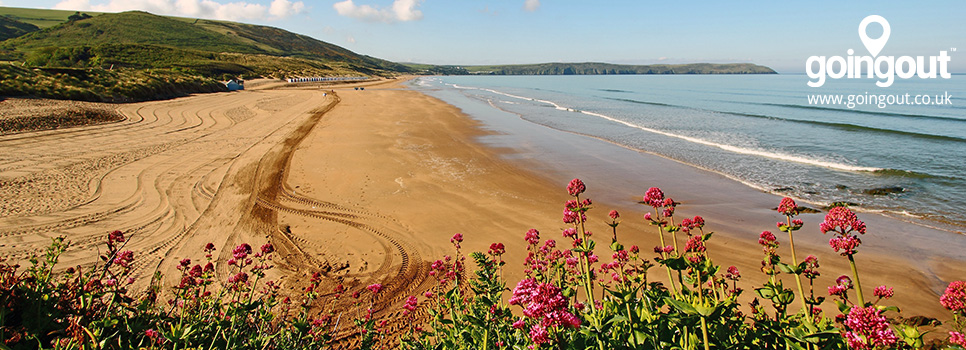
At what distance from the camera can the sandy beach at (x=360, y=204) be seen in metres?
→ 6.58

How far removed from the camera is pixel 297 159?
13477mm

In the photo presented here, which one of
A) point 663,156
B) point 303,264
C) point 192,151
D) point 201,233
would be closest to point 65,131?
point 192,151

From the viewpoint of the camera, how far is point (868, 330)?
5.78 feet

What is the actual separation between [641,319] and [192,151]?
15.3m

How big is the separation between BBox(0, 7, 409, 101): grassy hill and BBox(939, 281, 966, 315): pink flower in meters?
29.8

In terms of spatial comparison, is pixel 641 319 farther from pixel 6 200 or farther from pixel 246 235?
pixel 6 200

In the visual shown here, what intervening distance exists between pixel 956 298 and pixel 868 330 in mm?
598

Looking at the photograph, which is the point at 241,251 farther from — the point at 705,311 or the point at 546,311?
the point at 705,311

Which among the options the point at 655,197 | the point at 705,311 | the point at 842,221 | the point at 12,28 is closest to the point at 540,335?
the point at 705,311

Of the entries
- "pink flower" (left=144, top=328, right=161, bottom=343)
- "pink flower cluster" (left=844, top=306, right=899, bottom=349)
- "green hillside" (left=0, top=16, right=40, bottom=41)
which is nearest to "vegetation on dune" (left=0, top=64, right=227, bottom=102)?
"pink flower" (left=144, top=328, right=161, bottom=343)

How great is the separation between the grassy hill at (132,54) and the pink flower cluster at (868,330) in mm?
29420

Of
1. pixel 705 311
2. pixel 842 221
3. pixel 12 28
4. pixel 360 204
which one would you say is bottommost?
pixel 360 204

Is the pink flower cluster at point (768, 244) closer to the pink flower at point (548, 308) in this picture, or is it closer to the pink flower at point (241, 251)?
the pink flower at point (548, 308)

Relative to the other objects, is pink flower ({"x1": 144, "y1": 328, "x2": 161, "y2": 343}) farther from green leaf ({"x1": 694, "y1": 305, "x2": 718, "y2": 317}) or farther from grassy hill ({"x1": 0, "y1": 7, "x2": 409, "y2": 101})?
grassy hill ({"x1": 0, "y1": 7, "x2": 409, "y2": 101})
